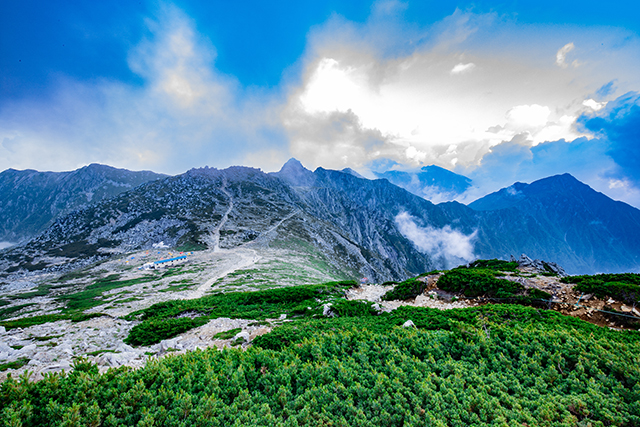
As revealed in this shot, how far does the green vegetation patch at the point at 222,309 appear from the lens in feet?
51.2

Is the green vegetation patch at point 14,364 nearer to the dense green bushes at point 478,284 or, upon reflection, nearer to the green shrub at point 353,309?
the green shrub at point 353,309

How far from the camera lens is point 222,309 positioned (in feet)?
68.0

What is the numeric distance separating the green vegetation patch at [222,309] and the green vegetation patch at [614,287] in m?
20.3

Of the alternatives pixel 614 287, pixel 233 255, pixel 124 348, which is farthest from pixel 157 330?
pixel 233 255

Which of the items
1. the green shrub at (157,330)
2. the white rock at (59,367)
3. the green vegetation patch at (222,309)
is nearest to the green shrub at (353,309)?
the green vegetation patch at (222,309)

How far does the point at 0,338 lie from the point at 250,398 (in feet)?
64.5

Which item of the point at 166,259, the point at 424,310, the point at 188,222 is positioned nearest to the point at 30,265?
the point at 188,222

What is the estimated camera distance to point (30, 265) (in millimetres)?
86812

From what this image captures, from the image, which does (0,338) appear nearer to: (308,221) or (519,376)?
(519,376)

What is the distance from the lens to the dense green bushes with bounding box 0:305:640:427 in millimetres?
6047

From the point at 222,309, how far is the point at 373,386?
17.3m

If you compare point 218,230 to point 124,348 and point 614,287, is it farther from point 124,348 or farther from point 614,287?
point 614,287

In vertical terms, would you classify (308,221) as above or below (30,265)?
above

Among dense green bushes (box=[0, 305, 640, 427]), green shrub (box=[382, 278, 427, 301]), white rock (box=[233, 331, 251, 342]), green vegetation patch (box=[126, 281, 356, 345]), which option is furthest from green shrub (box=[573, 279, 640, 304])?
white rock (box=[233, 331, 251, 342])
